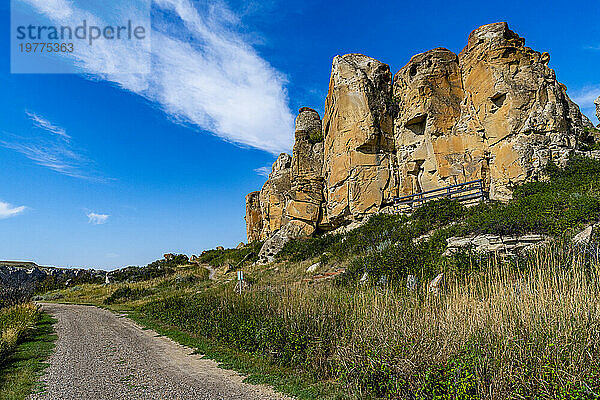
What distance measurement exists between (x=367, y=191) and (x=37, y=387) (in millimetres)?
23245

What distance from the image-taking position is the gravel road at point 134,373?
6500mm

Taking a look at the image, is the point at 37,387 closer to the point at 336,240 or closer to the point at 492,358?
the point at 492,358

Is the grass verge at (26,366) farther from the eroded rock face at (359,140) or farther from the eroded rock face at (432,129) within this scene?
the eroded rock face at (432,129)

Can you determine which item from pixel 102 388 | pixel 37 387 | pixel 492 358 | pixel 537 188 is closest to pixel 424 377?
pixel 492 358

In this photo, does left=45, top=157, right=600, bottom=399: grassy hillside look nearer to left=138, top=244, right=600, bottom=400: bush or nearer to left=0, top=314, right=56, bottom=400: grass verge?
left=138, top=244, right=600, bottom=400: bush

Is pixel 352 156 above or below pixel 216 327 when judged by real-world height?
above

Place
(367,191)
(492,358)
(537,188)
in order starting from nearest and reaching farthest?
(492,358)
(537,188)
(367,191)

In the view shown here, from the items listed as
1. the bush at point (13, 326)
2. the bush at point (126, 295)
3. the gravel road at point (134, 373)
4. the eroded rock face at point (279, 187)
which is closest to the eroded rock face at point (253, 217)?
the eroded rock face at point (279, 187)

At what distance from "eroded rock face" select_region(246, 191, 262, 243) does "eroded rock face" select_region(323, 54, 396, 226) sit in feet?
93.5

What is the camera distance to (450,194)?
22766 millimetres

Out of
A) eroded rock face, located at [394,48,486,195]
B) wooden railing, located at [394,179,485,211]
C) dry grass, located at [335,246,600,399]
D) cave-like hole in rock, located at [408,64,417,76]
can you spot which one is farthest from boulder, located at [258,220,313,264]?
dry grass, located at [335,246,600,399]

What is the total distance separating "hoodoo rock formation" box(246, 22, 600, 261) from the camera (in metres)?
19.8

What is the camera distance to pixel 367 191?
2742 centimetres

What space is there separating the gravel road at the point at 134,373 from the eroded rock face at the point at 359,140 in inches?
742
